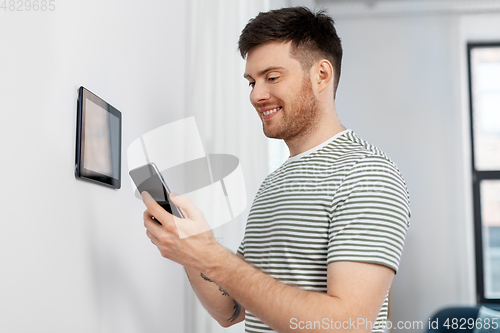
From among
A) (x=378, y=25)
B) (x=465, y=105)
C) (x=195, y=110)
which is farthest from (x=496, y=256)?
(x=195, y=110)

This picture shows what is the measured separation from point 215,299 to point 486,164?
3087mm

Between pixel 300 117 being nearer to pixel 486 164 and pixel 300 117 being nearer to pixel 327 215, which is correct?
pixel 327 215

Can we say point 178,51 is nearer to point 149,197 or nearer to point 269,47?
point 269,47

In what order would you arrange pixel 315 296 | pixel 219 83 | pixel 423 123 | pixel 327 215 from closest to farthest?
pixel 315 296, pixel 327 215, pixel 219 83, pixel 423 123

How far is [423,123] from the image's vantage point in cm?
334

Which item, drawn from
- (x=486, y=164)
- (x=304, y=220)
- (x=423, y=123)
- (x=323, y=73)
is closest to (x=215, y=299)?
(x=304, y=220)

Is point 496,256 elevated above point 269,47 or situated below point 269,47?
below

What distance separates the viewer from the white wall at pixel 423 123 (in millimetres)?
3213

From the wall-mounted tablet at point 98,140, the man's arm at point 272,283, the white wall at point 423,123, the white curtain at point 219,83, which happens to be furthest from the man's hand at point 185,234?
the white wall at point 423,123

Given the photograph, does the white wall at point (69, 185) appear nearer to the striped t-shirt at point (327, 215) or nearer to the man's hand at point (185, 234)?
the man's hand at point (185, 234)

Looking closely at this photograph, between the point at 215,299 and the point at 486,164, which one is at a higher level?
the point at 486,164

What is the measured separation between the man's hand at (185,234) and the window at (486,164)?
125 inches

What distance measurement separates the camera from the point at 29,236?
2.19 feet

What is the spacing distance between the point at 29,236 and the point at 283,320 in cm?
40
